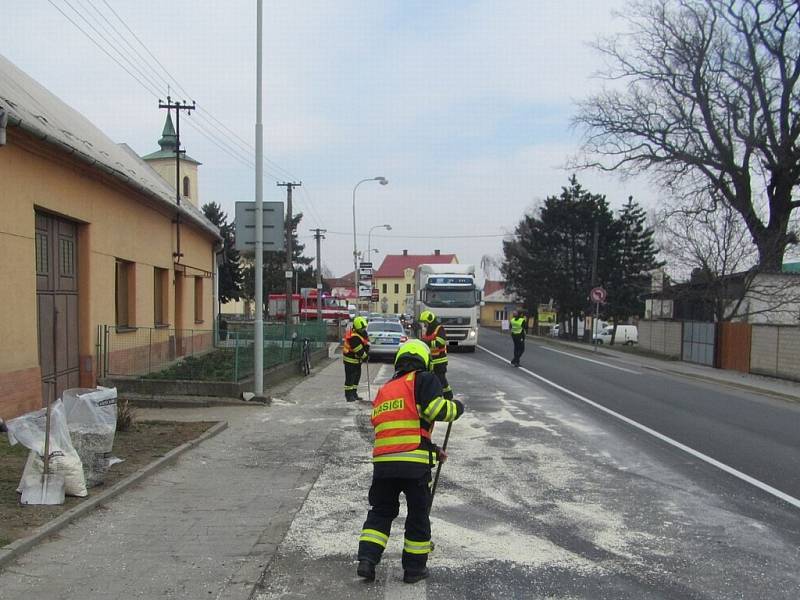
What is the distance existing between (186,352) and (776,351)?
17.0 m

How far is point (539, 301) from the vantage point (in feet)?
189

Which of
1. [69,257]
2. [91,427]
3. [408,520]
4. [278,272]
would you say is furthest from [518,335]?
[278,272]

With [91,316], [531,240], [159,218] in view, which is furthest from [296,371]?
[531,240]

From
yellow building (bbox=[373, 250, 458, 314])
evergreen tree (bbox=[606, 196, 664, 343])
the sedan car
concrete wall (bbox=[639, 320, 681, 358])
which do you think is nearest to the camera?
the sedan car

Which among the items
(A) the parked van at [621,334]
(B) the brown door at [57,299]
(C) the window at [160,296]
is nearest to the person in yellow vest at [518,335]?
(C) the window at [160,296]

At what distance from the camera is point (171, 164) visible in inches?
1404

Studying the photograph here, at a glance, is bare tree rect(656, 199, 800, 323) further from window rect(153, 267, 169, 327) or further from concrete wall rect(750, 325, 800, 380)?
window rect(153, 267, 169, 327)

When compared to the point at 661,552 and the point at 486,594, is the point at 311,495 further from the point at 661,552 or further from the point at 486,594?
the point at 661,552

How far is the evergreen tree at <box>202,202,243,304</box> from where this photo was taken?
58281mm

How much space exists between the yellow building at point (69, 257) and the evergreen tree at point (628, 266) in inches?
1415

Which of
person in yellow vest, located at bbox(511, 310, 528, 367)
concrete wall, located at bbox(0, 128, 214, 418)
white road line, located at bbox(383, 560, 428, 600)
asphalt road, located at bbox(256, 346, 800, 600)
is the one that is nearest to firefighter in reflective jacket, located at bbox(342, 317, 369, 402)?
asphalt road, located at bbox(256, 346, 800, 600)

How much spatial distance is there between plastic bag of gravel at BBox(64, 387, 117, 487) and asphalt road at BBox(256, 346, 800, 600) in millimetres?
2005

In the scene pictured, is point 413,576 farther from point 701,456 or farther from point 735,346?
point 735,346

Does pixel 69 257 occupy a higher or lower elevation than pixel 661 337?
higher
